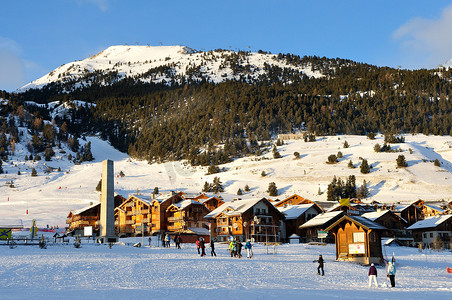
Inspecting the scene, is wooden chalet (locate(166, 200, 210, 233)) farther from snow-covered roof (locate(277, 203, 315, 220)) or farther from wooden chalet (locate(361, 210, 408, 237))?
wooden chalet (locate(361, 210, 408, 237))

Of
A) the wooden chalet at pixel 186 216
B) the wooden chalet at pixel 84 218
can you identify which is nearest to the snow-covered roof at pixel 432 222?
the wooden chalet at pixel 186 216

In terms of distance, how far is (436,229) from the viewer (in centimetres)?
6938

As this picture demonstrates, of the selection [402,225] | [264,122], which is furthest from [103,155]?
[402,225]

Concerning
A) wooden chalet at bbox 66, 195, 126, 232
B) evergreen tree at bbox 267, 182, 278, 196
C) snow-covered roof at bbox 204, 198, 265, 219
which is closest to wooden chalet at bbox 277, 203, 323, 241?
snow-covered roof at bbox 204, 198, 265, 219

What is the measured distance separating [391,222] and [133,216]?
39987 millimetres

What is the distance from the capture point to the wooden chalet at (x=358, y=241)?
36.8 metres

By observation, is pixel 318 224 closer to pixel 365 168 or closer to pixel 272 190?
→ pixel 272 190

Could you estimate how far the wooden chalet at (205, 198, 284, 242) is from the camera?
2621 inches

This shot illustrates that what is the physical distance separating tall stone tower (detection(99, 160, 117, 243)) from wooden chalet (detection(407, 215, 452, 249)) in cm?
4153

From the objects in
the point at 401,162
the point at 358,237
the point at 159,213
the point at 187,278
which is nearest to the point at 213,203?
the point at 159,213

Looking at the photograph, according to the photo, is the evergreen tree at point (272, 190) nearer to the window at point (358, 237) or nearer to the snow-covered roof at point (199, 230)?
the snow-covered roof at point (199, 230)

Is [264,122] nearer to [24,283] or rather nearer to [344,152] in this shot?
[344,152]

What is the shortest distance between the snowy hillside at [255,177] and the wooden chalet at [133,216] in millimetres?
9113

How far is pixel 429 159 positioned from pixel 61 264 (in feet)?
380
